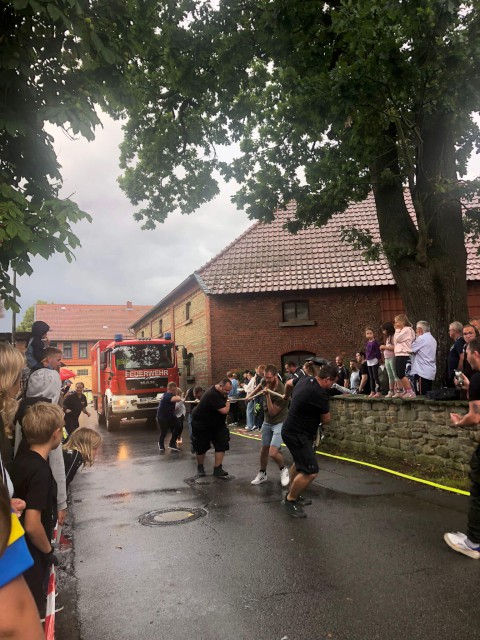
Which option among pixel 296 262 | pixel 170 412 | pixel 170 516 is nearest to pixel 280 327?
pixel 296 262

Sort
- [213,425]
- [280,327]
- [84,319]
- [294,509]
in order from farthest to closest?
[84,319] → [280,327] → [213,425] → [294,509]

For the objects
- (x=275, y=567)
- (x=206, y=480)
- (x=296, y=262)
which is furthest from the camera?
(x=296, y=262)

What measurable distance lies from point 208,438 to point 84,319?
5755cm

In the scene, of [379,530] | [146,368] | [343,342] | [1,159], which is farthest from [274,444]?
[343,342]

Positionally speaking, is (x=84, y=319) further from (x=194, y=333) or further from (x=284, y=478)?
(x=284, y=478)

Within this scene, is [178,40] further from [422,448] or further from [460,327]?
[422,448]

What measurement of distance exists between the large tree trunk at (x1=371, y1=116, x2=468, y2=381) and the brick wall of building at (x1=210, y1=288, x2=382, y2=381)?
36.8ft

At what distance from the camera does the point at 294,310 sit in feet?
71.6

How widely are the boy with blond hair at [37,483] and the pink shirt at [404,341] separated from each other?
7.56 metres

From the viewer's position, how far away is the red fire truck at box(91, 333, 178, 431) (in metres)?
17.5

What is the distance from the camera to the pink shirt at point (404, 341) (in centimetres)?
949

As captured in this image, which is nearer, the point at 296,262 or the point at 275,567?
the point at 275,567

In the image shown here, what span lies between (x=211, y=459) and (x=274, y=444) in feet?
10.3

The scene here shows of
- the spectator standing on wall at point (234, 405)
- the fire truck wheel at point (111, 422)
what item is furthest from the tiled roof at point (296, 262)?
the fire truck wheel at point (111, 422)
